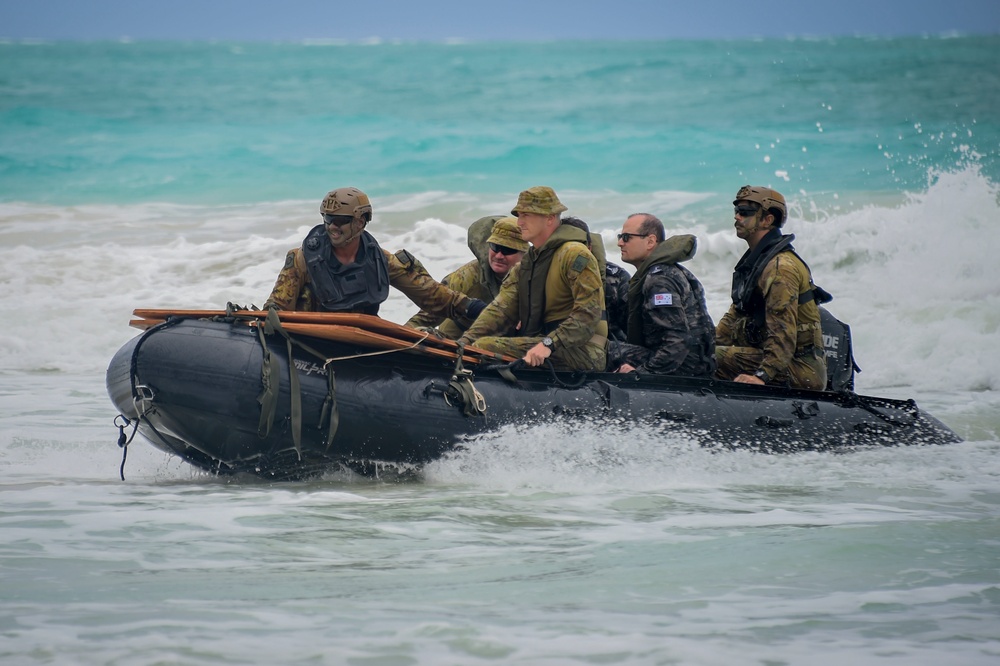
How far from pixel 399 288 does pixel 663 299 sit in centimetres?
137

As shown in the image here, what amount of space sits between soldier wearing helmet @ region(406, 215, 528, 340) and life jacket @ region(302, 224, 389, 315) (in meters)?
0.35

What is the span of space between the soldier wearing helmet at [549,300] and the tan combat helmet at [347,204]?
705 millimetres

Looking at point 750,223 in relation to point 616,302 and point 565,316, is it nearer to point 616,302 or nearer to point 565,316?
point 616,302

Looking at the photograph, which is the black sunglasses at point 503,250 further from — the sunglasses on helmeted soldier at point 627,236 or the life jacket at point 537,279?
the sunglasses on helmeted soldier at point 627,236

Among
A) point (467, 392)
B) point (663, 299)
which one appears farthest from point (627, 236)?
point (467, 392)

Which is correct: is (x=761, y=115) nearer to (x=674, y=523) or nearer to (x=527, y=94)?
(x=527, y=94)

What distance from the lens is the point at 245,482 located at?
583 cm

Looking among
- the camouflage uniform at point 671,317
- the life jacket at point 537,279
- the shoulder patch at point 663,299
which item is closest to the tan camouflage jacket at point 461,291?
the life jacket at point 537,279

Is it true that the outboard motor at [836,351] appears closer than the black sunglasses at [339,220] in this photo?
No

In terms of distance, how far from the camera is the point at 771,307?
19.5ft

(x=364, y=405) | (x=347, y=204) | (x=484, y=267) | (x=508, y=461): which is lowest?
(x=508, y=461)

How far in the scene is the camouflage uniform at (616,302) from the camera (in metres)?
6.25

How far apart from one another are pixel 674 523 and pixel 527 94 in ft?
80.8

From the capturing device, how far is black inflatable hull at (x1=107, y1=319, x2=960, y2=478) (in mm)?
5430
